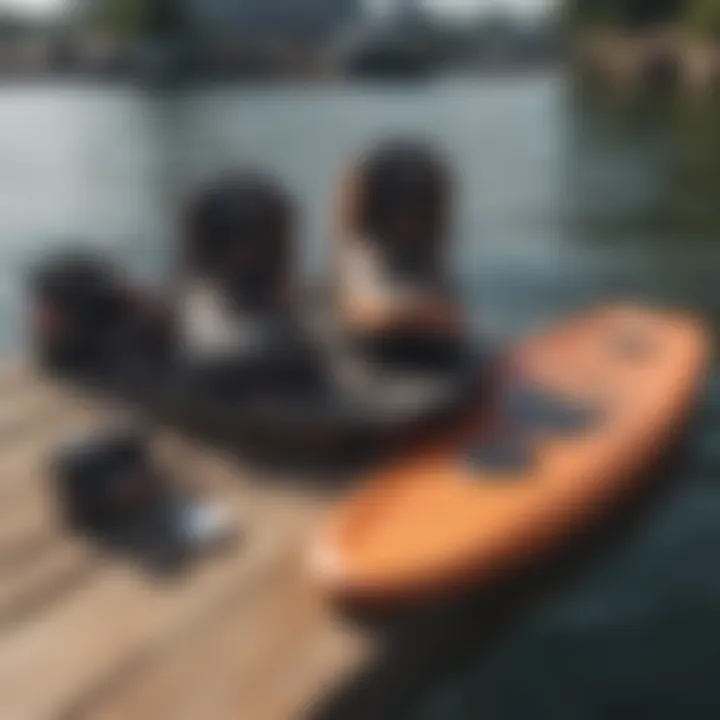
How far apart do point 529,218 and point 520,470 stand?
1245 cm

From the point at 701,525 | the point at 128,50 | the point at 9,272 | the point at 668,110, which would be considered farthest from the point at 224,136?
the point at 128,50

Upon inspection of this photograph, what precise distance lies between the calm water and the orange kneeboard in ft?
1.74

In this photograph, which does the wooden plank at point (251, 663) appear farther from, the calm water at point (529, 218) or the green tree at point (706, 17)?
the green tree at point (706, 17)

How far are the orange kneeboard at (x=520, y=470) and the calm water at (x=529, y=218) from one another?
20.9 inches

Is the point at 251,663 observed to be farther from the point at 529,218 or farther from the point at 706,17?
the point at 706,17

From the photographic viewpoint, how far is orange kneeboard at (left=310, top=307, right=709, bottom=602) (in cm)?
525

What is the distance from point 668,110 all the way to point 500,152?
1280 cm

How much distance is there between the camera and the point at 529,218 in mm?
18172

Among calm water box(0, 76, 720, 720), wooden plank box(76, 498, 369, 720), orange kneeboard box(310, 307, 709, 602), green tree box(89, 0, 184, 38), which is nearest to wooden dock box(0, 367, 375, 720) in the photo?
wooden plank box(76, 498, 369, 720)

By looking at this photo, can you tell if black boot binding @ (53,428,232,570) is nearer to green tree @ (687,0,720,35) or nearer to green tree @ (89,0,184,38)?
green tree @ (687,0,720,35)

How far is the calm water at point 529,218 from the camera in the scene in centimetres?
604

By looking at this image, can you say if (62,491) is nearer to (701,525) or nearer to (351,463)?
(351,463)

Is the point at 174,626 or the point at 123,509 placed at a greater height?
the point at 123,509

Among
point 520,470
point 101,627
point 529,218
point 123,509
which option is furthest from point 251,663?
point 529,218
